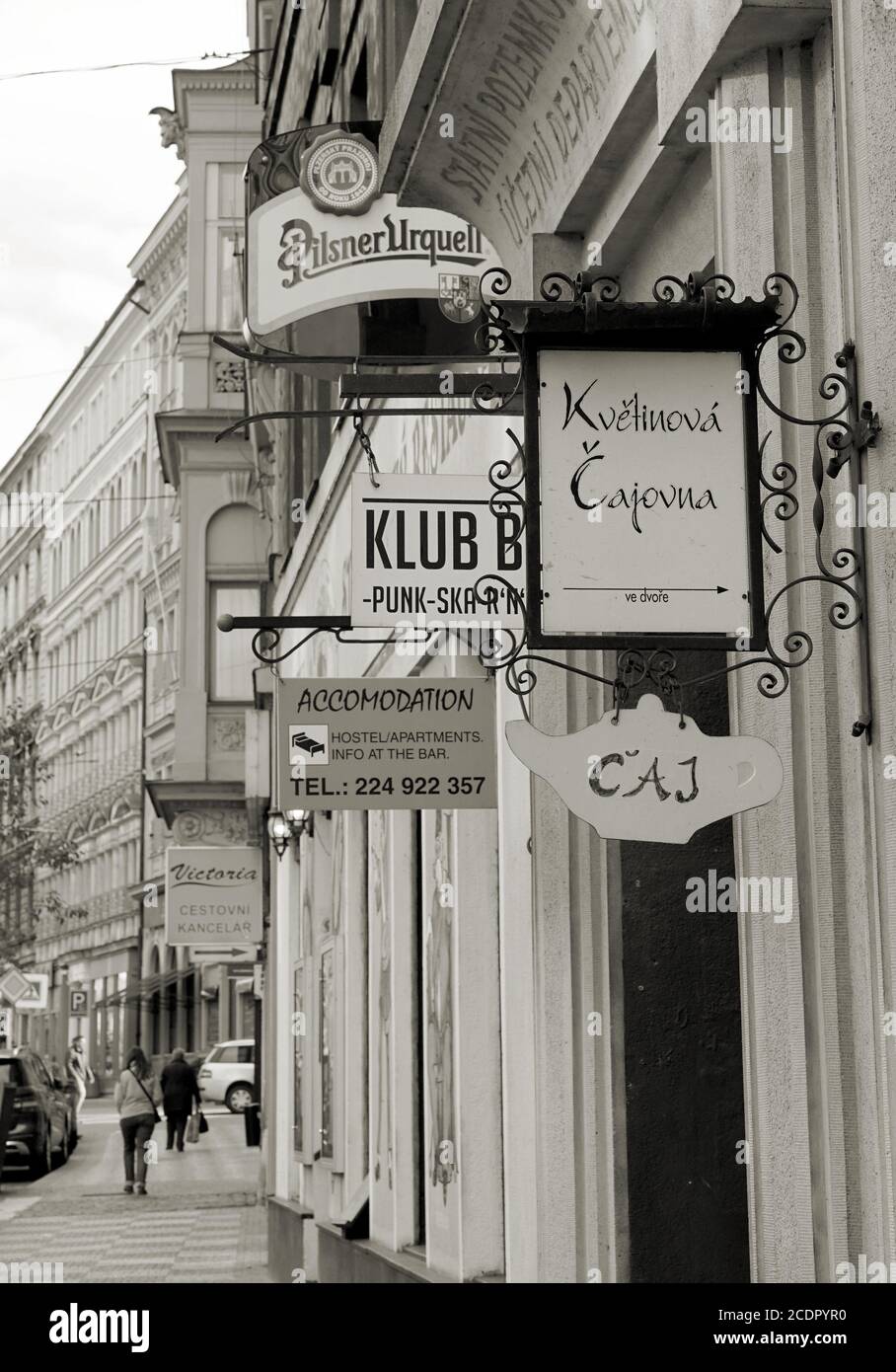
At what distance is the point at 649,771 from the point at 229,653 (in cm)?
2865

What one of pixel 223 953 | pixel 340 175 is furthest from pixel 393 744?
pixel 223 953

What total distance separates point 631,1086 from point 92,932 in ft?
224

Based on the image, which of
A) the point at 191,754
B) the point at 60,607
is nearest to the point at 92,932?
the point at 60,607

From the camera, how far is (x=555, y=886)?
6984mm

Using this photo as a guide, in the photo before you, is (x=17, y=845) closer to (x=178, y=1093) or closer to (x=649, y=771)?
(x=178, y=1093)

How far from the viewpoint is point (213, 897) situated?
82.6ft

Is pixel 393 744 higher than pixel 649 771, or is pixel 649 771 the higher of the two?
pixel 393 744

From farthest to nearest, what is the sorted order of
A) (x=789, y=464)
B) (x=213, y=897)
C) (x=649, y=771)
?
(x=213, y=897)
(x=789, y=464)
(x=649, y=771)

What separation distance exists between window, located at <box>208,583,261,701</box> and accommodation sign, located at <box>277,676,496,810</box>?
2373 cm

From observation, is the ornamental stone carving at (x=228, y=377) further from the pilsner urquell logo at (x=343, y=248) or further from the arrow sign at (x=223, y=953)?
the pilsner urquell logo at (x=343, y=248)

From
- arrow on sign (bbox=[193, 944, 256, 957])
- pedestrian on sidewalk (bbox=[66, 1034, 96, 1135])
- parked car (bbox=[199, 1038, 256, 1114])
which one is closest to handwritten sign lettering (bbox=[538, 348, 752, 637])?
arrow on sign (bbox=[193, 944, 256, 957])

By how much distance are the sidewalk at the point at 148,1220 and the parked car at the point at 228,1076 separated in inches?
496

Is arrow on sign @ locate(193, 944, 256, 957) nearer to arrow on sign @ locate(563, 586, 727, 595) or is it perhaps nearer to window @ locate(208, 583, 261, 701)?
window @ locate(208, 583, 261, 701)

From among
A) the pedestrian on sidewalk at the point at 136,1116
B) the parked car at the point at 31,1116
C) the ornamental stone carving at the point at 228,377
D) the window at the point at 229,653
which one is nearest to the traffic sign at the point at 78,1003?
the window at the point at 229,653
